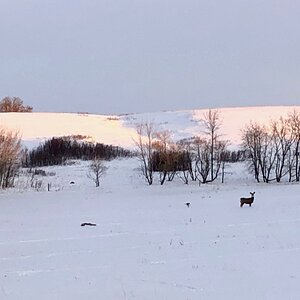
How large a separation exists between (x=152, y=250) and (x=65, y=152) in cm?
4972

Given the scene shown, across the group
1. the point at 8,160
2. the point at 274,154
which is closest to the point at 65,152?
the point at 8,160

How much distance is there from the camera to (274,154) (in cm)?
4709

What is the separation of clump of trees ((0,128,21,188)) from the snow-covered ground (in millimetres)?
11205

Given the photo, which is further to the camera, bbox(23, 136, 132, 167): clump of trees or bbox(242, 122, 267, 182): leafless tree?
bbox(23, 136, 132, 167): clump of trees

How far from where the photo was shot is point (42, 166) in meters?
54.1

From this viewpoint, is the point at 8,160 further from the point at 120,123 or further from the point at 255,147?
the point at 120,123

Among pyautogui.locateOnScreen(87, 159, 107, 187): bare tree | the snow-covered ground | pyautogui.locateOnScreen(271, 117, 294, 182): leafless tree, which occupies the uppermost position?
pyautogui.locateOnScreen(271, 117, 294, 182): leafless tree

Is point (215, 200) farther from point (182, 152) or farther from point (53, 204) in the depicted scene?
point (182, 152)

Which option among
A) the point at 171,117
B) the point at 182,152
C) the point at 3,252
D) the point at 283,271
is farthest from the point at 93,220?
the point at 171,117

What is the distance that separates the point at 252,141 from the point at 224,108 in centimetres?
5229

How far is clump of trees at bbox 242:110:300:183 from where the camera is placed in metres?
45.6

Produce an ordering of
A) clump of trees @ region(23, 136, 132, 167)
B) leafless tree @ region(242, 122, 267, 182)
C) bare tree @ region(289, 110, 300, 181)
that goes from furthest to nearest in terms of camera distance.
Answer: clump of trees @ region(23, 136, 132, 167), bare tree @ region(289, 110, 300, 181), leafless tree @ region(242, 122, 267, 182)

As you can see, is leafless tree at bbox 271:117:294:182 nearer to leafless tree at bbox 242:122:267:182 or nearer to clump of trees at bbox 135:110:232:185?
leafless tree at bbox 242:122:267:182

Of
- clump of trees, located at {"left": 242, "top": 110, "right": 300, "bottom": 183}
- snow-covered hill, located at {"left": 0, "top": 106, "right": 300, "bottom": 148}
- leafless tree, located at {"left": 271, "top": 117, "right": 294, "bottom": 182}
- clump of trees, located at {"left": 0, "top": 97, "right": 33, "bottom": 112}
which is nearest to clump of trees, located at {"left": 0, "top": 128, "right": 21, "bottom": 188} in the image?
clump of trees, located at {"left": 242, "top": 110, "right": 300, "bottom": 183}
